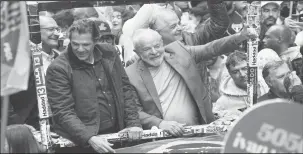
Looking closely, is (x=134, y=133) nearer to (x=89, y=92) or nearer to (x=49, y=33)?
(x=89, y=92)

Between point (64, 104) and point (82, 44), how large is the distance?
20.1 inches

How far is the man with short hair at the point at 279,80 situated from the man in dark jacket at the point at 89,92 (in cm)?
144

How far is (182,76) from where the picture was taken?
6.37 m

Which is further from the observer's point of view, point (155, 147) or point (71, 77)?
point (71, 77)

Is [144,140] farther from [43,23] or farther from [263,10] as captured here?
[263,10]

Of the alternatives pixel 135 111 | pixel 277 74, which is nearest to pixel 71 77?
pixel 135 111

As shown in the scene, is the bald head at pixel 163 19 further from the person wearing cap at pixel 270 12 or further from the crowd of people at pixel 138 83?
the person wearing cap at pixel 270 12

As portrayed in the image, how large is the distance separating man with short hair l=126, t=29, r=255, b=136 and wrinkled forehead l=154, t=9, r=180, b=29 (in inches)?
23.6

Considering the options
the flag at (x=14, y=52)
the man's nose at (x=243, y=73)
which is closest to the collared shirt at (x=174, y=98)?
the man's nose at (x=243, y=73)

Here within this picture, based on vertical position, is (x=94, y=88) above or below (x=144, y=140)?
above

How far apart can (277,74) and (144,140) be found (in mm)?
1600

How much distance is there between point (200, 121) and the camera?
6449 mm

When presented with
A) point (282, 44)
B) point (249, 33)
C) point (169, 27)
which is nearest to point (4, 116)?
point (249, 33)

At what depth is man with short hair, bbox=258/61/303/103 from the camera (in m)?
6.72
